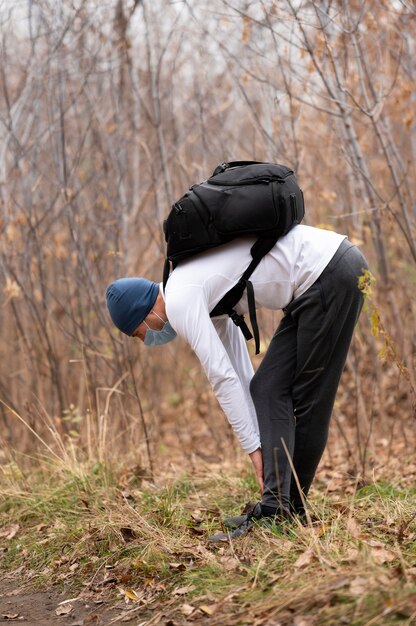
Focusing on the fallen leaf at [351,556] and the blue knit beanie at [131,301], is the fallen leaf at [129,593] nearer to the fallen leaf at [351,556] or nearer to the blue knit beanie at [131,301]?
the fallen leaf at [351,556]

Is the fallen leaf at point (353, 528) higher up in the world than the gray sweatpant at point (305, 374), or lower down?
lower down

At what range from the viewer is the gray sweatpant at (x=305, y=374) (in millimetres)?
3117

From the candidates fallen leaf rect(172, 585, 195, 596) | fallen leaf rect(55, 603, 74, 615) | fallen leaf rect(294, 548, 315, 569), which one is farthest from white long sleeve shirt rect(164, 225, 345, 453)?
fallen leaf rect(55, 603, 74, 615)

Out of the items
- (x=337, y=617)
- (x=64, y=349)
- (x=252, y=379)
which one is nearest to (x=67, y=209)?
(x=64, y=349)

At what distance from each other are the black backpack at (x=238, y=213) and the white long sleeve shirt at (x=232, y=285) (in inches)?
1.9

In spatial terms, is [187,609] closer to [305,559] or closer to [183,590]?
[183,590]

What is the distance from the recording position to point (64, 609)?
3191 mm

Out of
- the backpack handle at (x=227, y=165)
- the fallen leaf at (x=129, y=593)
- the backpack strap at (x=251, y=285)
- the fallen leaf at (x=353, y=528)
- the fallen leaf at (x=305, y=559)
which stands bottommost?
the fallen leaf at (x=129, y=593)

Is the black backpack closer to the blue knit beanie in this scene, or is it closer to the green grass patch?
the blue knit beanie

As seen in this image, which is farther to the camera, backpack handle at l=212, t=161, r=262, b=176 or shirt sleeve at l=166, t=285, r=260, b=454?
backpack handle at l=212, t=161, r=262, b=176

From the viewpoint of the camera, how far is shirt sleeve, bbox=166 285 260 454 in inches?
116

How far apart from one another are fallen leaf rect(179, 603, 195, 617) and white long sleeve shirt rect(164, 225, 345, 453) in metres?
0.70

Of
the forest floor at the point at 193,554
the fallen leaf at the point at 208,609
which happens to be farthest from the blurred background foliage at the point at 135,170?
the fallen leaf at the point at 208,609

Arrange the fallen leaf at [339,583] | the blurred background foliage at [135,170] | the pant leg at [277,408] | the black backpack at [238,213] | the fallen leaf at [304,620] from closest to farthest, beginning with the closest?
1. the fallen leaf at [304,620]
2. the fallen leaf at [339,583]
3. the black backpack at [238,213]
4. the pant leg at [277,408]
5. the blurred background foliage at [135,170]
